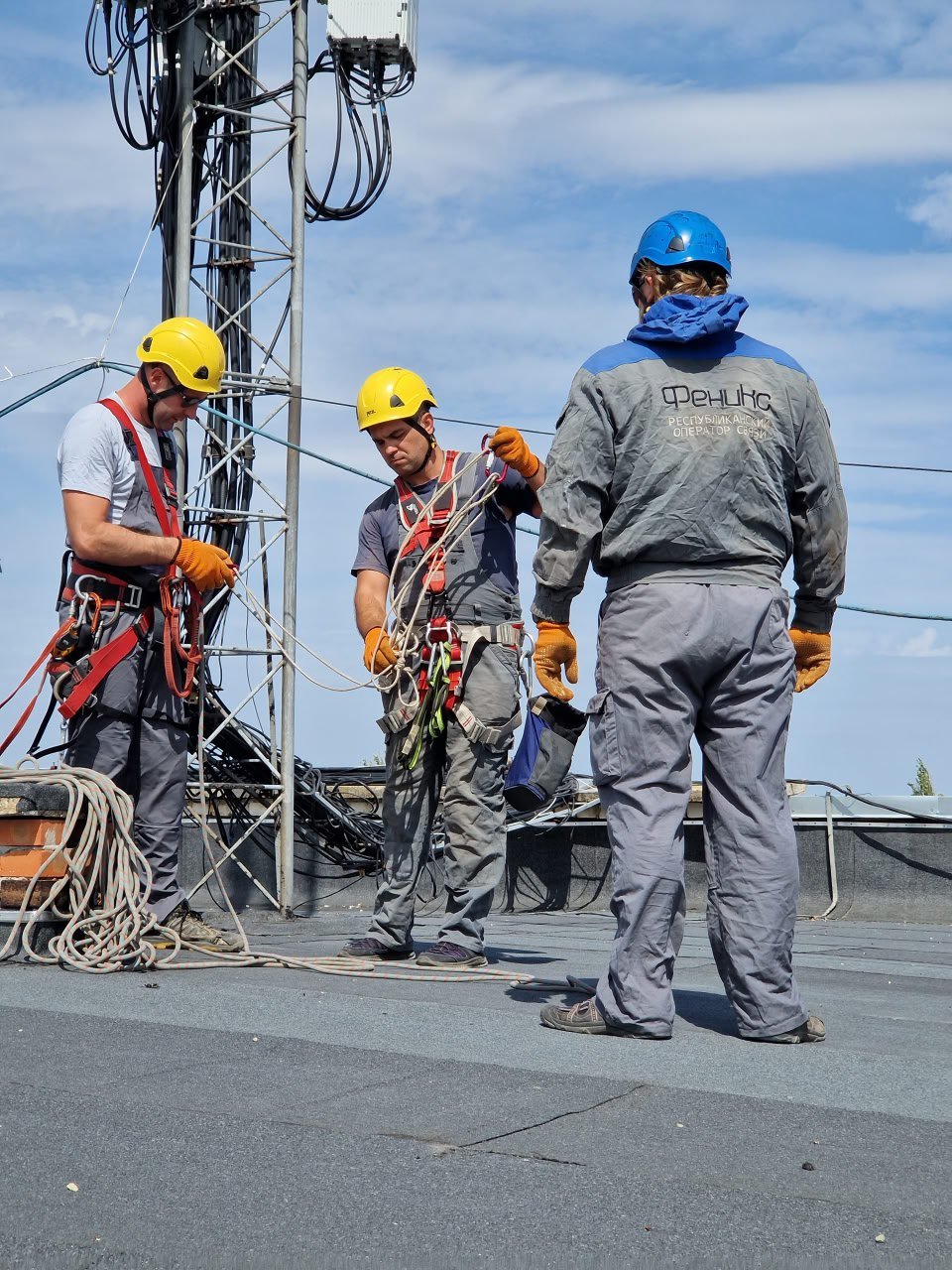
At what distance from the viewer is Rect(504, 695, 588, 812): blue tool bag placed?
10.8ft

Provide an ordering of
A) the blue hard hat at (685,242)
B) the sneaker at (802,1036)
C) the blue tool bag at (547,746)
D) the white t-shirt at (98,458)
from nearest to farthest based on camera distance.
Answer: the sneaker at (802,1036) < the blue hard hat at (685,242) < the blue tool bag at (547,746) < the white t-shirt at (98,458)

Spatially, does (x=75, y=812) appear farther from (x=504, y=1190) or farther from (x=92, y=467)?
(x=504, y=1190)

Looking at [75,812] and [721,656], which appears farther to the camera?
[75,812]

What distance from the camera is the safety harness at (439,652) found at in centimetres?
396

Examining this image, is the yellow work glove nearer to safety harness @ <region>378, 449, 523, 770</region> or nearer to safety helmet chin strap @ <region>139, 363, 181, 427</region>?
safety harness @ <region>378, 449, 523, 770</region>

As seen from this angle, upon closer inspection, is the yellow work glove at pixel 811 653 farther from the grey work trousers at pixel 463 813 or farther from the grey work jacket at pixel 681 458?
the grey work trousers at pixel 463 813

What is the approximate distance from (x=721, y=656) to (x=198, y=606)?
180cm

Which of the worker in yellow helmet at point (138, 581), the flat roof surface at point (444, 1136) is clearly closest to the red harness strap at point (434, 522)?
the worker in yellow helmet at point (138, 581)

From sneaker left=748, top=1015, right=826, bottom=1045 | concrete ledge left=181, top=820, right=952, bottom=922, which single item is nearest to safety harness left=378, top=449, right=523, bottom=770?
sneaker left=748, top=1015, right=826, bottom=1045

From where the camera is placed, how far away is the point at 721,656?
113 inches

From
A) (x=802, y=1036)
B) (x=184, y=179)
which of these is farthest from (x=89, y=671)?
(x=184, y=179)

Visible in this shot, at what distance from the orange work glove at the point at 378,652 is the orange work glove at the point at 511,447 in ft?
2.09

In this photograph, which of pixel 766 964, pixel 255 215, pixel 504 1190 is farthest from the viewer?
pixel 255 215

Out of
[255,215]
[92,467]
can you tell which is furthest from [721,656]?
[255,215]
